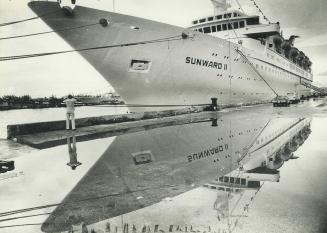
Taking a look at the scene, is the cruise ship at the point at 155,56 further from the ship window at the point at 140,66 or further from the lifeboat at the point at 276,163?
the lifeboat at the point at 276,163

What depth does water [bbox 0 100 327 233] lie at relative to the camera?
2594mm

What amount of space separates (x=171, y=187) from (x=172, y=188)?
0.04 metres

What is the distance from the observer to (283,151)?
564 centimetres

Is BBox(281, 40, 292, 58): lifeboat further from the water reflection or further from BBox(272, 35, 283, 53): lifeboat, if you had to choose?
the water reflection

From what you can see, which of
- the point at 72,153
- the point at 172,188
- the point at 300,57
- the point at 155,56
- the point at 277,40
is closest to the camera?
the point at 172,188

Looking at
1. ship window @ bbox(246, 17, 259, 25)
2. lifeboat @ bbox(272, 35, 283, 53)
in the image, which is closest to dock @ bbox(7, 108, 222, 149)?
ship window @ bbox(246, 17, 259, 25)

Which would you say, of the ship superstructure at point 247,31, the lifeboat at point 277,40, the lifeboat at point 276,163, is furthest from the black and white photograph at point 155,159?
the lifeboat at point 277,40

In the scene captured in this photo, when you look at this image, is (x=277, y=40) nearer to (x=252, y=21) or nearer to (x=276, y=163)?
(x=252, y=21)

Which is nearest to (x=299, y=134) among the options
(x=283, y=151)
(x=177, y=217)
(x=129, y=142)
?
(x=283, y=151)

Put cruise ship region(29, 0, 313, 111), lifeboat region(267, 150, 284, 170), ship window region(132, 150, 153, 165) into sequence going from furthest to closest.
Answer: cruise ship region(29, 0, 313, 111)
ship window region(132, 150, 153, 165)
lifeboat region(267, 150, 284, 170)

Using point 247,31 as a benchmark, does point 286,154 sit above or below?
below

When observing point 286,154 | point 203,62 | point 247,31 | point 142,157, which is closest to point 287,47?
point 247,31

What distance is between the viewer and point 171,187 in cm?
355

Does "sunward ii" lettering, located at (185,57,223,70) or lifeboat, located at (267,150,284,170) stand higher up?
"sunward ii" lettering, located at (185,57,223,70)
